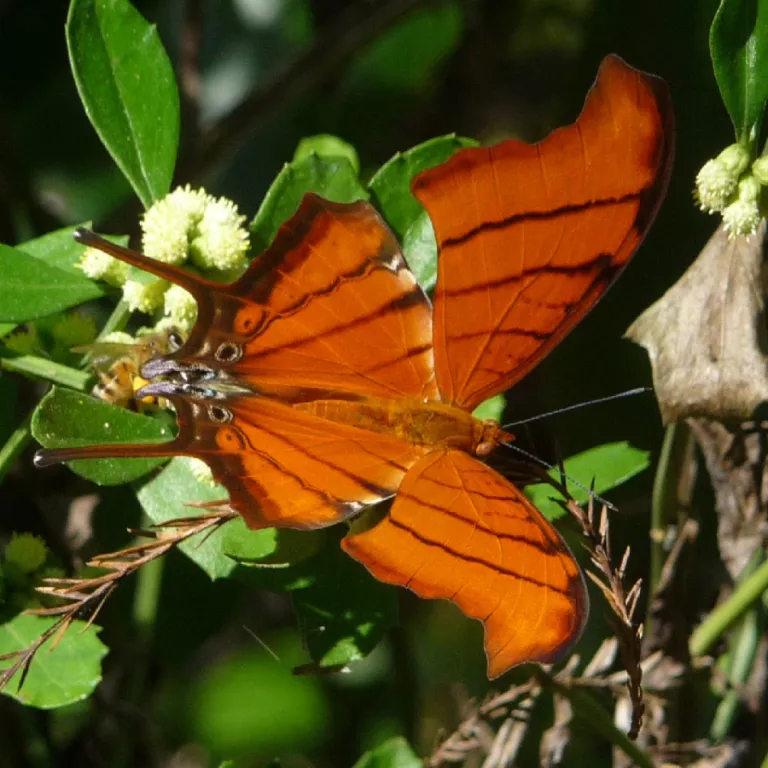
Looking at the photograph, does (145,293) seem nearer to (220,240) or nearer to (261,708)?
(220,240)

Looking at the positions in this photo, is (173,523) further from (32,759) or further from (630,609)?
(32,759)

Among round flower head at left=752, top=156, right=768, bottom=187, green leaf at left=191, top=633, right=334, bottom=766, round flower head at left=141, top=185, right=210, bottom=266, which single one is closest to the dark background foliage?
green leaf at left=191, top=633, right=334, bottom=766

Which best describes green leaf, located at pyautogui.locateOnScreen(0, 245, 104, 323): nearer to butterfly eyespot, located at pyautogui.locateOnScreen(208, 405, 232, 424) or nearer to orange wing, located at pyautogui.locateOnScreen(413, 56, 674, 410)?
butterfly eyespot, located at pyautogui.locateOnScreen(208, 405, 232, 424)

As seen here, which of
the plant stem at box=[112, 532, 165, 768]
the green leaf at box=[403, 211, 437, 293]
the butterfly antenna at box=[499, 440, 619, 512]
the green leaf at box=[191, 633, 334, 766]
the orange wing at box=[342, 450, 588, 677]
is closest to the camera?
the orange wing at box=[342, 450, 588, 677]

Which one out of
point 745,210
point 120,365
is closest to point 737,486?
point 745,210

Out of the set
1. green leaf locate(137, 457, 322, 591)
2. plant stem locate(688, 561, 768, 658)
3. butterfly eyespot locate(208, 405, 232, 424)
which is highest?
butterfly eyespot locate(208, 405, 232, 424)

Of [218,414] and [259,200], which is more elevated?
[259,200]
